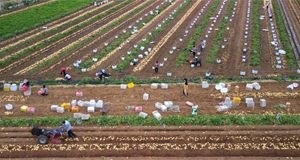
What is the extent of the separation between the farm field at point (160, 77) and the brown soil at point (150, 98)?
7 cm

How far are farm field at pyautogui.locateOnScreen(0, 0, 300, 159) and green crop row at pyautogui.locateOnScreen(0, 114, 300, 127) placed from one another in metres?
0.06

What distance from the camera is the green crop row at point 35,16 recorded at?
34706 millimetres

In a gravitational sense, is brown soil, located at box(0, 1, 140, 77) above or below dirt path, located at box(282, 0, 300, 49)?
above

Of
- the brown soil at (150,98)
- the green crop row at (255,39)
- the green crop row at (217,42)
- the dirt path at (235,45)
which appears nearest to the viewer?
the brown soil at (150,98)

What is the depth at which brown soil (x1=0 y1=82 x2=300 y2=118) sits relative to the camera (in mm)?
18219

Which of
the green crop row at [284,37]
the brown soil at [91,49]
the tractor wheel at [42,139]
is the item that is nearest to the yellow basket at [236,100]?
the green crop row at [284,37]

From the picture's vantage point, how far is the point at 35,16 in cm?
3962

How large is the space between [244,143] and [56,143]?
9.30 m

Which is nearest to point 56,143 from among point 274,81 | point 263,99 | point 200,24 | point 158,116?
point 158,116

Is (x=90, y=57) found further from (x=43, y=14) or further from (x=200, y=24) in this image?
(x=43, y=14)

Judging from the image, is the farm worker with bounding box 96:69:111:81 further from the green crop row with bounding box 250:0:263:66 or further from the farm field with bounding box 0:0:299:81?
the green crop row with bounding box 250:0:263:66

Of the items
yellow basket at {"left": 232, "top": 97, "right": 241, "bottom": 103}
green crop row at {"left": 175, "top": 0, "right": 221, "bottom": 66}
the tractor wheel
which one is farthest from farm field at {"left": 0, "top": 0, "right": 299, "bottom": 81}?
the tractor wheel

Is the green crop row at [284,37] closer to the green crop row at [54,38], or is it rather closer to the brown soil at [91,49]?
the brown soil at [91,49]

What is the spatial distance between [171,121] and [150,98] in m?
3.15
